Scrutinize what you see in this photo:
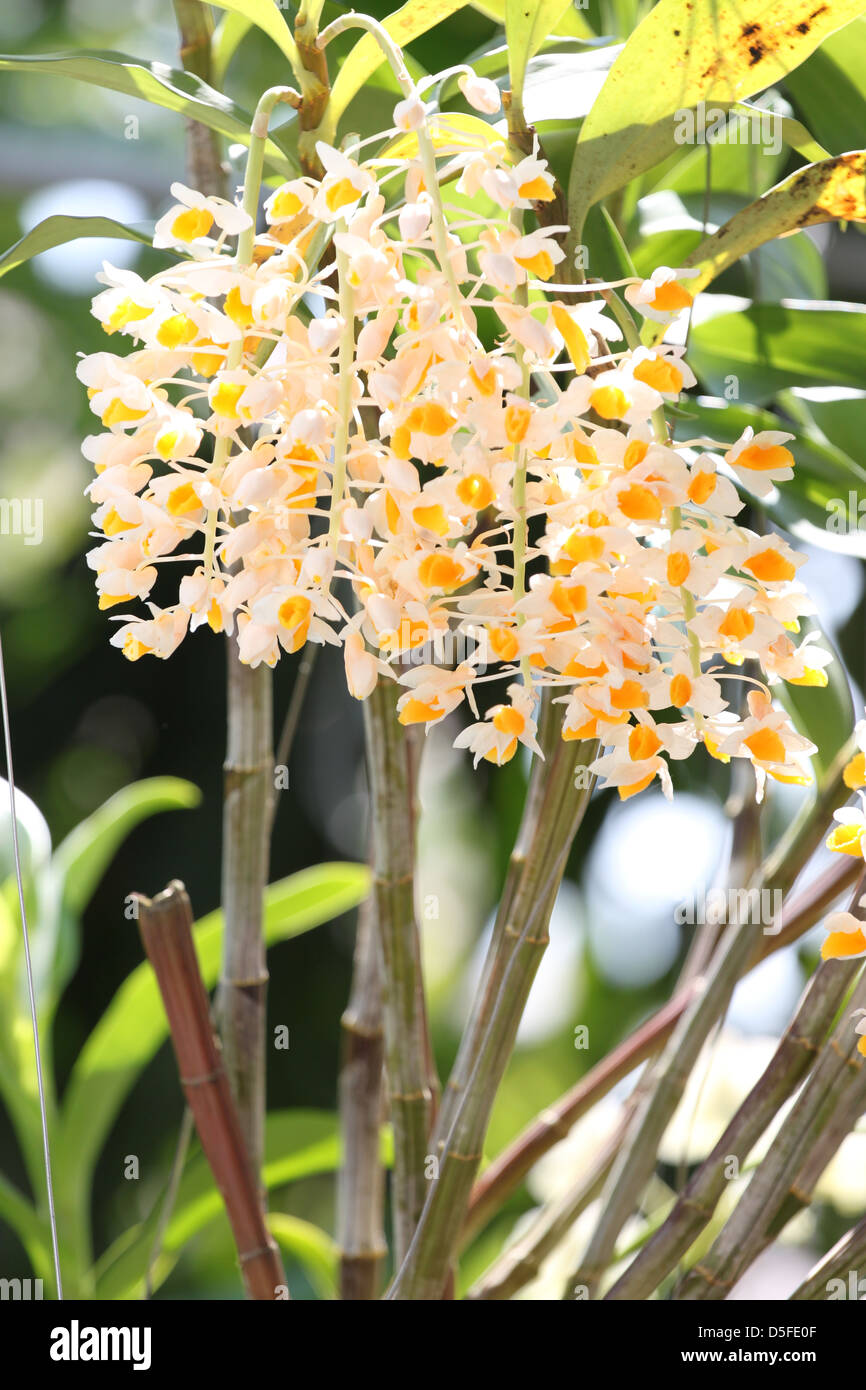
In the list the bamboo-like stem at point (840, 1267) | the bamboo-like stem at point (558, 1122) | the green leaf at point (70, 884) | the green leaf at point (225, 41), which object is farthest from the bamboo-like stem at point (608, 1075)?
the green leaf at point (225, 41)

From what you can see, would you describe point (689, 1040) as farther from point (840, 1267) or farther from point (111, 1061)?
point (111, 1061)

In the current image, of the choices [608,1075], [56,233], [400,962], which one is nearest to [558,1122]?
[608,1075]

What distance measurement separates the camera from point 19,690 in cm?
128

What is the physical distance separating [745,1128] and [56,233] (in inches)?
12.3

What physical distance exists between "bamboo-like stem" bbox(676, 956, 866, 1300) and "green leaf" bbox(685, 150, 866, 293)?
193 millimetres

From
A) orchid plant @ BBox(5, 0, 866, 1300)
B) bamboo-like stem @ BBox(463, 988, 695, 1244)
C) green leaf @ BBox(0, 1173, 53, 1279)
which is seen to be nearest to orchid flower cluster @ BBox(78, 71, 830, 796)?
orchid plant @ BBox(5, 0, 866, 1300)

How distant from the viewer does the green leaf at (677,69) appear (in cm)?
26

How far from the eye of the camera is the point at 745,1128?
0.36 m

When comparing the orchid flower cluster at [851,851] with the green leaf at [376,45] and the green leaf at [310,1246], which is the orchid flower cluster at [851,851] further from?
the green leaf at [310,1246]

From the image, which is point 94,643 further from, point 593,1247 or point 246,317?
point 246,317

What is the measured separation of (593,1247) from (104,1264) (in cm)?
24

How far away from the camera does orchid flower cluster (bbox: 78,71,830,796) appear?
→ 219mm

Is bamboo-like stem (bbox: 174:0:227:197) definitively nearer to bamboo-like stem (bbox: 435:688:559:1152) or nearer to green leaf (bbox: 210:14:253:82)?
green leaf (bbox: 210:14:253:82)

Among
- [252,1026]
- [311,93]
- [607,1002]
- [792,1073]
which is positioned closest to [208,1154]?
[252,1026]
